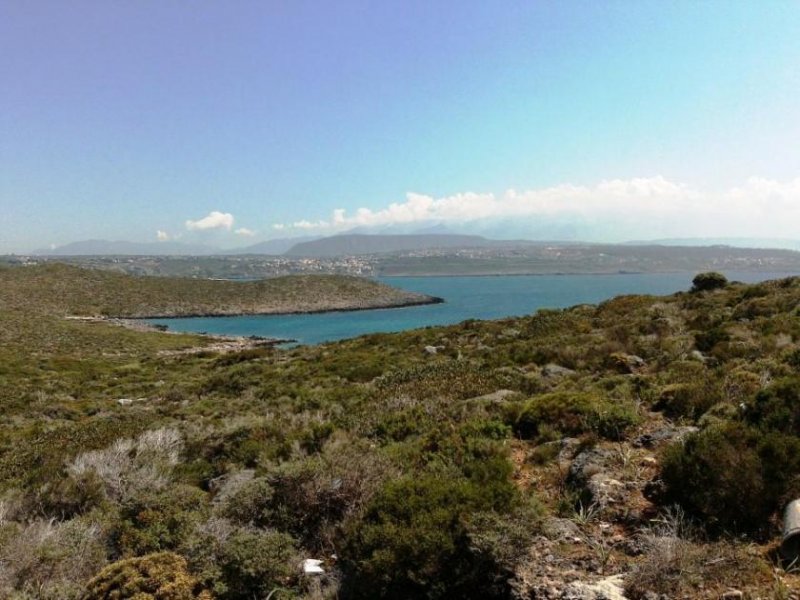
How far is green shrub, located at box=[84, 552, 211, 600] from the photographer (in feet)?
16.0

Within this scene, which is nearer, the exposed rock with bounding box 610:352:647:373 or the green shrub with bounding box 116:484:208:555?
the green shrub with bounding box 116:484:208:555

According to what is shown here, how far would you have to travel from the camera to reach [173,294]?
11262 centimetres

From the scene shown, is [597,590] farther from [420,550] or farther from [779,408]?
[779,408]

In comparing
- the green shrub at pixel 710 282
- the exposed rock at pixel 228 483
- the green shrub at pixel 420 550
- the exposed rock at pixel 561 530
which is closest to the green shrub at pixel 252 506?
the exposed rock at pixel 228 483

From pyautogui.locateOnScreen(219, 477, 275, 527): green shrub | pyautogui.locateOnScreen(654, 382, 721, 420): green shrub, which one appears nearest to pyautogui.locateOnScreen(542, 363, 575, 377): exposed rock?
pyautogui.locateOnScreen(654, 382, 721, 420): green shrub

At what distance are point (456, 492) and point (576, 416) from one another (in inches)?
161

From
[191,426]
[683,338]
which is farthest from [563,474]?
[683,338]

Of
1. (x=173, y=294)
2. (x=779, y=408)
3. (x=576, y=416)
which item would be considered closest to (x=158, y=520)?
(x=576, y=416)

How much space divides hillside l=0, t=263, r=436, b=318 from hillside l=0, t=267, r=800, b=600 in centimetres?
9422

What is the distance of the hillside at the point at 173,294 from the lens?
9375 cm

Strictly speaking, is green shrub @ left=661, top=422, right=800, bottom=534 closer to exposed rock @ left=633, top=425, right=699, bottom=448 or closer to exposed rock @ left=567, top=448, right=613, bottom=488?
exposed rock @ left=567, top=448, right=613, bottom=488

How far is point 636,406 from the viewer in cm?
929

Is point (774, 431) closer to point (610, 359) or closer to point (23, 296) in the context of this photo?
point (610, 359)

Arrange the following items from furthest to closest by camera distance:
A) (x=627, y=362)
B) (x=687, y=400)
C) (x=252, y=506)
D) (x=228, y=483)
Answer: (x=627, y=362), (x=687, y=400), (x=228, y=483), (x=252, y=506)
